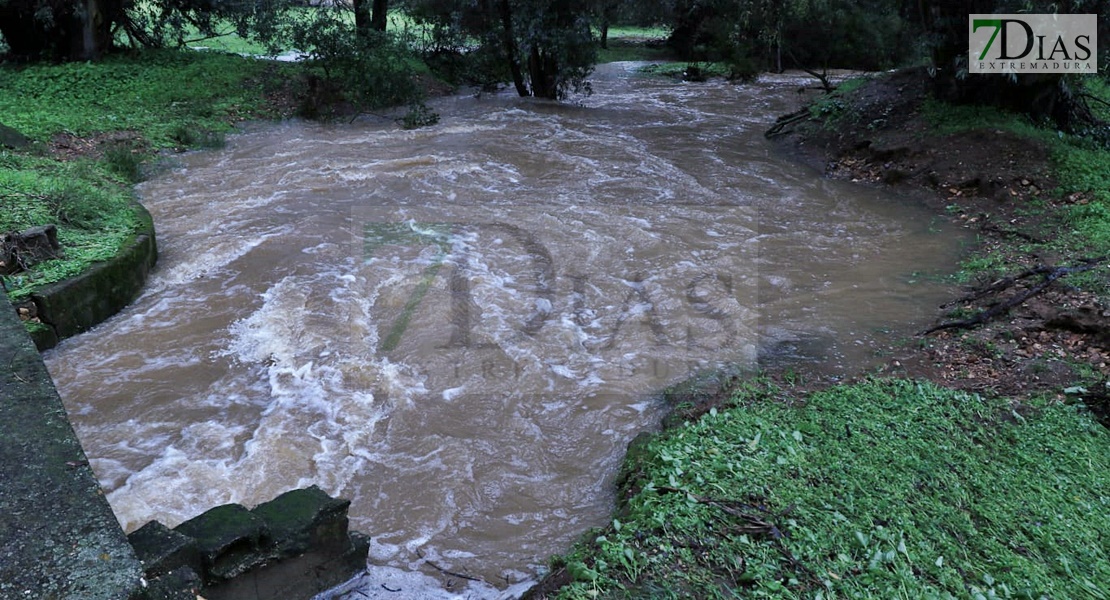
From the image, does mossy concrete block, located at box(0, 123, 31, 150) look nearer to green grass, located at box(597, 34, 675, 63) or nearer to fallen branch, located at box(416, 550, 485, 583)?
fallen branch, located at box(416, 550, 485, 583)

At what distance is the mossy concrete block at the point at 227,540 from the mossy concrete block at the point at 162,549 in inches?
4.3

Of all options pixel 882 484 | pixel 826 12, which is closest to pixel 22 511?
pixel 882 484

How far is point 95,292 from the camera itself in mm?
6805

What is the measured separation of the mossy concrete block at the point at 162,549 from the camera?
305 cm

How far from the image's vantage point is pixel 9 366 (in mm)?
3543

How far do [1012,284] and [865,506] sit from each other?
420 cm

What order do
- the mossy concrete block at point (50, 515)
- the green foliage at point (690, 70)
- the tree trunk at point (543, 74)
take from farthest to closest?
the green foliage at point (690, 70) < the tree trunk at point (543, 74) < the mossy concrete block at point (50, 515)

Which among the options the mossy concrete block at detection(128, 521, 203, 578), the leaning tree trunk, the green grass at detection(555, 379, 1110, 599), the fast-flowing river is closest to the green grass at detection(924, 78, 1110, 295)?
the fast-flowing river

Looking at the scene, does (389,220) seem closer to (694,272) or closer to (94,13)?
(694,272)

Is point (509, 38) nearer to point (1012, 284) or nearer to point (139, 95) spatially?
point (139, 95)

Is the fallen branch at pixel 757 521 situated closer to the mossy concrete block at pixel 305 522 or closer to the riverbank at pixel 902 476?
the riverbank at pixel 902 476

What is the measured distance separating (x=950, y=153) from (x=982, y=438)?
7.48 metres

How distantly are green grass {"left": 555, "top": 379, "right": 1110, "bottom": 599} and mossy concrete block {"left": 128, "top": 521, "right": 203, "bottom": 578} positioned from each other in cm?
152

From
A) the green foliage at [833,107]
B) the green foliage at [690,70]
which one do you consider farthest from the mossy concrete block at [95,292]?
the green foliage at [690,70]
